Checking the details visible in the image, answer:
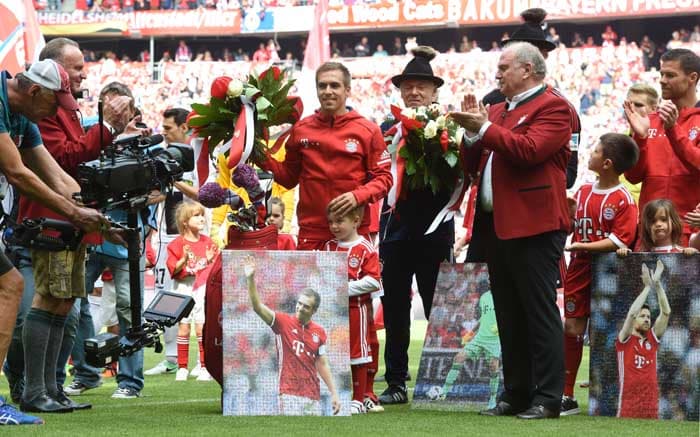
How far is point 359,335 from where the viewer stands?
6.66 metres

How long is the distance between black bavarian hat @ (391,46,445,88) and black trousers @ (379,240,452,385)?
115 cm

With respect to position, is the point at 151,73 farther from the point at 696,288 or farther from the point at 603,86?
the point at 696,288

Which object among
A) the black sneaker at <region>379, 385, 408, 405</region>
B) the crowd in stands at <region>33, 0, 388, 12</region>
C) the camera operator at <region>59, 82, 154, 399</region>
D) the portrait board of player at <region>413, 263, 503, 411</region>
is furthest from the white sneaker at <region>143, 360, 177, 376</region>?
the crowd in stands at <region>33, 0, 388, 12</region>

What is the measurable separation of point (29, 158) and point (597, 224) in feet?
10.2

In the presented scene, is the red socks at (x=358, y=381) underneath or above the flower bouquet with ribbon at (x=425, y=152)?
underneath

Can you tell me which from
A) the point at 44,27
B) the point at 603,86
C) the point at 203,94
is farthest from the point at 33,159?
the point at 44,27

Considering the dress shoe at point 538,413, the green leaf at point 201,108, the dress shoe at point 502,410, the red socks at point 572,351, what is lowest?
the dress shoe at point 502,410

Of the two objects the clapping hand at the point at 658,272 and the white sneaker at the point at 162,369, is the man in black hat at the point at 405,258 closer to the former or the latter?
the clapping hand at the point at 658,272

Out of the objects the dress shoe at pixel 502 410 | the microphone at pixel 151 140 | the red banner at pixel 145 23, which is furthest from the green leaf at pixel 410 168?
the red banner at pixel 145 23

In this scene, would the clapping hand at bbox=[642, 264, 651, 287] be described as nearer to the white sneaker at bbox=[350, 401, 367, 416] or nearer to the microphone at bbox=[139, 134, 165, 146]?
the white sneaker at bbox=[350, 401, 367, 416]

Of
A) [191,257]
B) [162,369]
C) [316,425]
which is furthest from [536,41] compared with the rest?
[162,369]

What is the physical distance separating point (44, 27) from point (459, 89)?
16075 millimetres

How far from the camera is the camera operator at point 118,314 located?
7.89 metres

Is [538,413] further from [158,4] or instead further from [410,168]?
[158,4]
